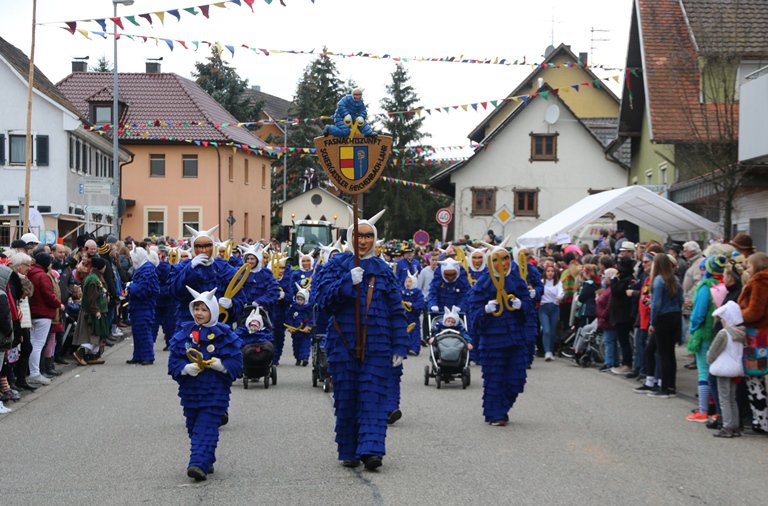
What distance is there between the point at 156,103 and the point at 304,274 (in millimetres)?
44139

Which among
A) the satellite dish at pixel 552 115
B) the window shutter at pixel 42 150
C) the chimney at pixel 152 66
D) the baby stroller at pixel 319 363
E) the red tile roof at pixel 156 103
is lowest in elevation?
the baby stroller at pixel 319 363

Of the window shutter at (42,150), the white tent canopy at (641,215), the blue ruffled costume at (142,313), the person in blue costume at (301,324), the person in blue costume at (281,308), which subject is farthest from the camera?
the window shutter at (42,150)

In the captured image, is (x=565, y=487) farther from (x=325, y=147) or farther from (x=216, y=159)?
(x=216, y=159)

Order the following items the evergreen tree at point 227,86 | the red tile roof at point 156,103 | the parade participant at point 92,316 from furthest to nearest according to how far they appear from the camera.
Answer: the evergreen tree at point 227,86
the red tile roof at point 156,103
the parade participant at point 92,316

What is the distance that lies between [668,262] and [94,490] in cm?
844

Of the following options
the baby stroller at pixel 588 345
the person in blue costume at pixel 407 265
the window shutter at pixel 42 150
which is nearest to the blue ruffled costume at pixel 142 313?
the person in blue costume at pixel 407 265

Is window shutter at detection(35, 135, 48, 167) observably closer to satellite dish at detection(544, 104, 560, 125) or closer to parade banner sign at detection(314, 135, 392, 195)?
satellite dish at detection(544, 104, 560, 125)

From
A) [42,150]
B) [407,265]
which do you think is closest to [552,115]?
[42,150]

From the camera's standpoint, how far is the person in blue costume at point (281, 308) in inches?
709

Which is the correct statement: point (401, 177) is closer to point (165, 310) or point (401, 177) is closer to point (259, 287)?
point (165, 310)

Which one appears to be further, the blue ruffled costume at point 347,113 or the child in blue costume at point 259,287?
the child in blue costume at point 259,287

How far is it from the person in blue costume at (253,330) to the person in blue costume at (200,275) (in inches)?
26.4

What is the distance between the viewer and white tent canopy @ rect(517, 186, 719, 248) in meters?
23.5

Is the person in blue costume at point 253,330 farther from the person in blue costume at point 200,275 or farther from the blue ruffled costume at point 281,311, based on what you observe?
the blue ruffled costume at point 281,311
